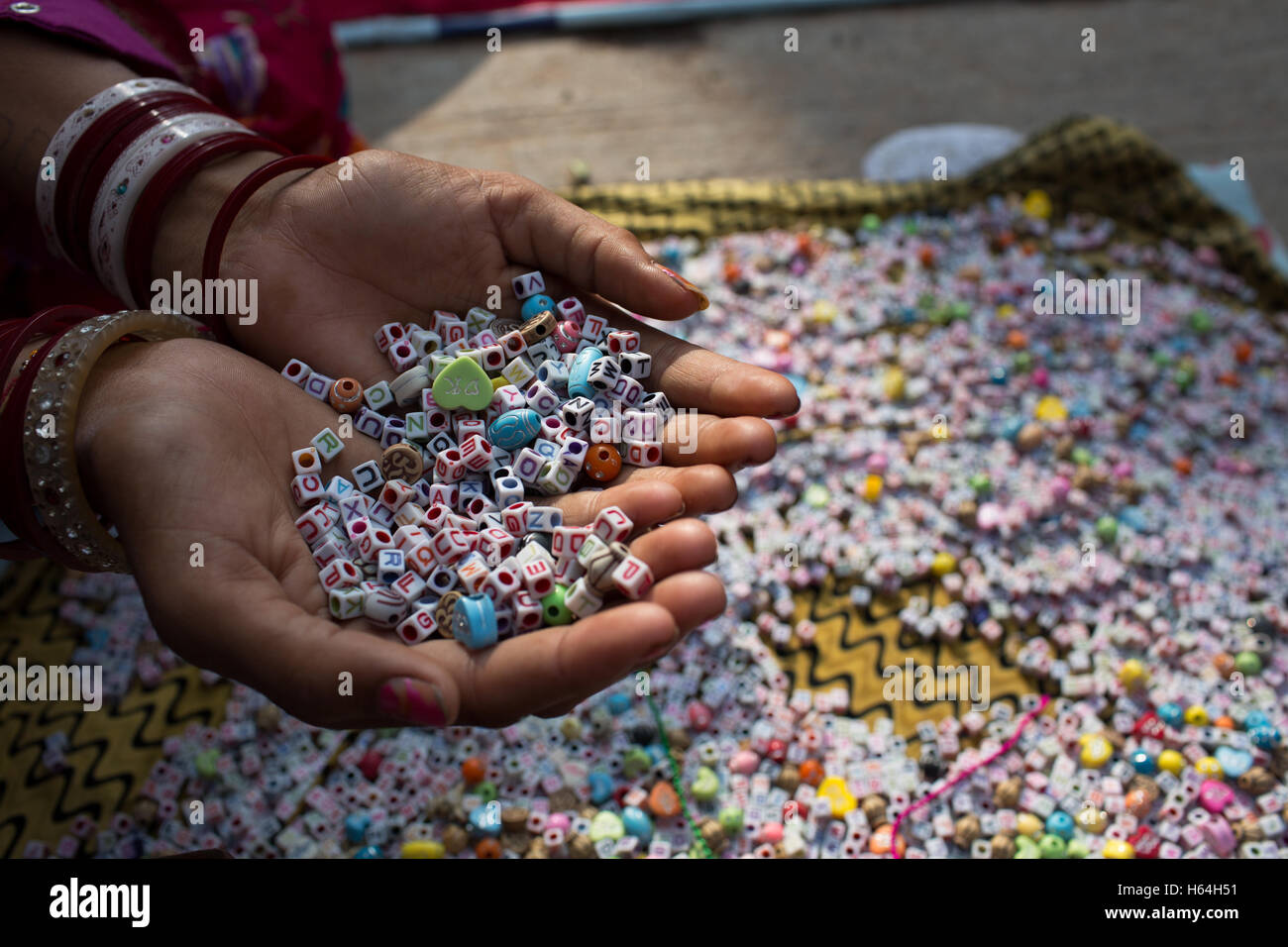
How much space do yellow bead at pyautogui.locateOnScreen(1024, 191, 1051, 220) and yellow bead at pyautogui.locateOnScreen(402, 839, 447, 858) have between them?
296 centimetres

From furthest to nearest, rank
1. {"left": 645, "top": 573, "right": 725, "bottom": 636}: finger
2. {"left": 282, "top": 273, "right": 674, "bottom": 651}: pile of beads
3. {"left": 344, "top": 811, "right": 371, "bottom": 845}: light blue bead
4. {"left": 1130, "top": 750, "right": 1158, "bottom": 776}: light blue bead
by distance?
{"left": 1130, "top": 750, "right": 1158, "bottom": 776}: light blue bead < {"left": 344, "top": 811, "right": 371, "bottom": 845}: light blue bead < {"left": 282, "top": 273, "right": 674, "bottom": 651}: pile of beads < {"left": 645, "top": 573, "right": 725, "bottom": 636}: finger

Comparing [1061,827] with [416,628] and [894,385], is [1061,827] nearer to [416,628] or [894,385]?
[894,385]

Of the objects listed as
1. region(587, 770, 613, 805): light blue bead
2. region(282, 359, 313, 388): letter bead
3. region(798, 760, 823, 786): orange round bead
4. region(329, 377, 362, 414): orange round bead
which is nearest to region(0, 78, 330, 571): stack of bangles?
region(282, 359, 313, 388): letter bead

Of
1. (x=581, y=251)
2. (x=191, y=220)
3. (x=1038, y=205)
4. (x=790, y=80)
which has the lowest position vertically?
(x=581, y=251)

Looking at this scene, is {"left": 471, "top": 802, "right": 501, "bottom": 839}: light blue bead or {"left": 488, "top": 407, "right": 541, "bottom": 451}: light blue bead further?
{"left": 471, "top": 802, "right": 501, "bottom": 839}: light blue bead

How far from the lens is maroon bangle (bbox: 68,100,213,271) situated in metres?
2.44

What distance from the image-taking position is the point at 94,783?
8.22 ft

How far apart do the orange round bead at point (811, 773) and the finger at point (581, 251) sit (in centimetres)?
115

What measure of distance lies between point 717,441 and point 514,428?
453 millimetres

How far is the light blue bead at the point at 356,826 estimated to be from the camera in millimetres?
2432

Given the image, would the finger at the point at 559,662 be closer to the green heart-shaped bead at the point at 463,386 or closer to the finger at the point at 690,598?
the finger at the point at 690,598

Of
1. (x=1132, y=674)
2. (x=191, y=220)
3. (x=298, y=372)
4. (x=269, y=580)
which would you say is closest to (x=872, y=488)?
(x=1132, y=674)

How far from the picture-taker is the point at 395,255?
94.8 inches

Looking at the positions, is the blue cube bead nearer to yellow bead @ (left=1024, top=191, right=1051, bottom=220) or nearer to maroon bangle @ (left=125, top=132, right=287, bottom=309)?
maroon bangle @ (left=125, top=132, right=287, bottom=309)
